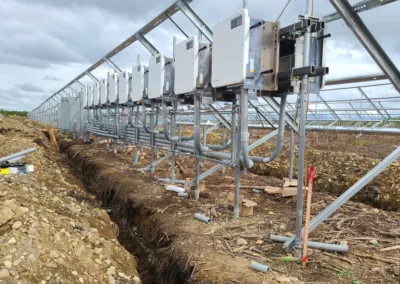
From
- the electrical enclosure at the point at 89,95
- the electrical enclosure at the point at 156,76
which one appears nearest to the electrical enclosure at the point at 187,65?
the electrical enclosure at the point at 156,76

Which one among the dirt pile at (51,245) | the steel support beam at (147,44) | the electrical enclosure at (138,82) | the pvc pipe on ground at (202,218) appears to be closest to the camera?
the dirt pile at (51,245)

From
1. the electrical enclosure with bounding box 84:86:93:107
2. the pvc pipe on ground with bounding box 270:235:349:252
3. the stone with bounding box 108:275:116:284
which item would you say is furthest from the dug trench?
the electrical enclosure with bounding box 84:86:93:107

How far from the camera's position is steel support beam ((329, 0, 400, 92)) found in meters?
4.13

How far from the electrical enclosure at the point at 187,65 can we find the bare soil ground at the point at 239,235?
228 centimetres

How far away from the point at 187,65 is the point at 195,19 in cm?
132

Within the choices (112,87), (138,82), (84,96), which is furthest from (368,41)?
(84,96)

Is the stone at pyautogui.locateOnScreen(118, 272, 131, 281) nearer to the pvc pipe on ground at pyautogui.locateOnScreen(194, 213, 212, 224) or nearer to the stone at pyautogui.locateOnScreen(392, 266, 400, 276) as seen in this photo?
the pvc pipe on ground at pyautogui.locateOnScreen(194, 213, 212, 224)

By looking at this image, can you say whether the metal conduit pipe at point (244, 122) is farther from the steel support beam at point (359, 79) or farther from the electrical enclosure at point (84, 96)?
the electrical enclosure at point (84, 96)

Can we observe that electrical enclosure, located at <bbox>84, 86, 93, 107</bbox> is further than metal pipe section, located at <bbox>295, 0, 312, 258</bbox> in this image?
Yes

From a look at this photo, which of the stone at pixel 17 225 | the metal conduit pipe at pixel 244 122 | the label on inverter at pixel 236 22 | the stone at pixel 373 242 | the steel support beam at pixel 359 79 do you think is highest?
the label on inverter at pixel 236 22

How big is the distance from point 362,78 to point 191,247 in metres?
4.32

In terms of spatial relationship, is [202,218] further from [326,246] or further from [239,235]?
[326,246]

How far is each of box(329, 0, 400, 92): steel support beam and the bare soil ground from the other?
7.26ft

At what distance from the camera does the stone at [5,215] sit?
3.84m
